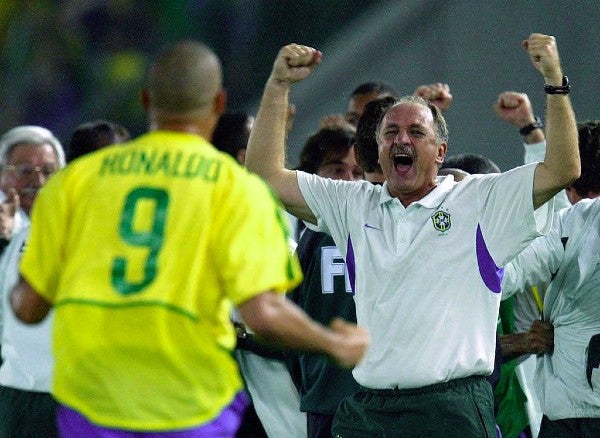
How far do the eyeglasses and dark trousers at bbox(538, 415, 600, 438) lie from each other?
2.45 meters

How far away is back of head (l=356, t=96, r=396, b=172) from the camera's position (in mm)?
5414

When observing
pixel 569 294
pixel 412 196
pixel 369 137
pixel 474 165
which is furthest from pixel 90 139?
pixel 569 294

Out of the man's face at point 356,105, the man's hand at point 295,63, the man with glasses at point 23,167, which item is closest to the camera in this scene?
the man's hand at point 295,63

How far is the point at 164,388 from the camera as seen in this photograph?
129 inches

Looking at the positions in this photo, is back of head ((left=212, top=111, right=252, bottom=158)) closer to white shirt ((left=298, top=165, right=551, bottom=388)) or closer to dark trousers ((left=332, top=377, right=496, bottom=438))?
white shirt ((left=298, top=165, right=551, bottom=388))

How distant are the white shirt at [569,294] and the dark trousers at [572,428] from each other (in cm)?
3

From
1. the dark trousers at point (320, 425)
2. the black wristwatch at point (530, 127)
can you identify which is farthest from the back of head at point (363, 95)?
the dark trousers at point (320, 425)

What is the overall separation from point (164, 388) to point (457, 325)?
1518mm

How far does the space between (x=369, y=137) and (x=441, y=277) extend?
103 cm

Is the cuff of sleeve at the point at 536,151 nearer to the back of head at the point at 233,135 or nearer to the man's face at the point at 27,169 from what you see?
the back of head at the point at 233,135

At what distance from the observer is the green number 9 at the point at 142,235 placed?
328 centimetres

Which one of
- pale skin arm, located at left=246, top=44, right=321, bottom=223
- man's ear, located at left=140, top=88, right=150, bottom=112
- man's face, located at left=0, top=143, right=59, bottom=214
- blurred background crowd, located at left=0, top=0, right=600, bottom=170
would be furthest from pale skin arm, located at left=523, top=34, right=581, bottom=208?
blurred background crowd, located at left=0, top=0, right=600, bottom=170

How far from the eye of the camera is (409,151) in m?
4.82

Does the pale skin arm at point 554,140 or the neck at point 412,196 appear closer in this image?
the pale skin arm at point 554,140
